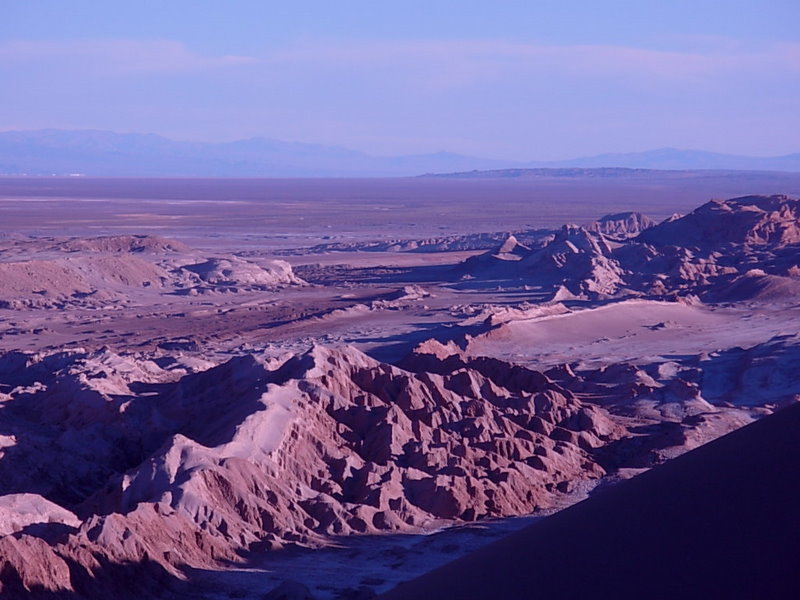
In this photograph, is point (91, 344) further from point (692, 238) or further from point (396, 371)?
point (692, 238)

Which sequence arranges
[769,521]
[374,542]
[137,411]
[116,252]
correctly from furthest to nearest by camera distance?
1. [116,252]
2. [137,411]
3. [374,542]
4. [769,521]

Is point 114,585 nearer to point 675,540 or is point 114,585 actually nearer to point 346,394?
point 675,540

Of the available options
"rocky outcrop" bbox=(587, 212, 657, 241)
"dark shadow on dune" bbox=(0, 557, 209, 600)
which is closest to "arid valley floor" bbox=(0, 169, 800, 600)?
"dark shadow on dune" bbox=(0, 557, 209, 600)

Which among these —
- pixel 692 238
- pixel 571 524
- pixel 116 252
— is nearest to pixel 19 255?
pixel 116 252

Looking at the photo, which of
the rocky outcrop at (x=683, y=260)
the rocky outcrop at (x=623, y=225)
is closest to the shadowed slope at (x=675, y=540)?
the rocky outcrop at (x=683, y=260)

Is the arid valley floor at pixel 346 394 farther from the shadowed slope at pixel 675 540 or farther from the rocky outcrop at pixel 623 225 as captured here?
the rocky outcrop at pixel 623 225

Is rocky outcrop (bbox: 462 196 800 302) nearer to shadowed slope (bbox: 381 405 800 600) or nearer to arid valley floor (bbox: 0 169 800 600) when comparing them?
arid valley floor (bbox: 0 169 800 600)
